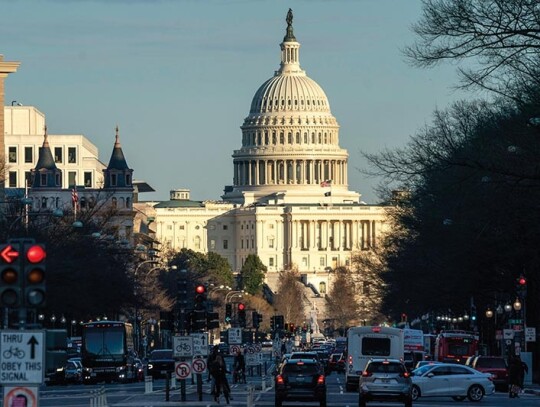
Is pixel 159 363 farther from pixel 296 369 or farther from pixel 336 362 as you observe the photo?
pixel 296 369

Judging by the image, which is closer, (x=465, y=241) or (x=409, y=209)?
(x=465, y=241)

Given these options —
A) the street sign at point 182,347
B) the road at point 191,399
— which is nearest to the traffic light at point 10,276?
the road at point 191,399

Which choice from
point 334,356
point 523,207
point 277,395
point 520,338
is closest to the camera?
point 277,395

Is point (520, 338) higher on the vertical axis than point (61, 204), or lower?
lower

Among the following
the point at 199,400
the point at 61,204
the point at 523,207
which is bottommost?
the point at 199,400

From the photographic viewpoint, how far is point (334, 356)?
4961 inches

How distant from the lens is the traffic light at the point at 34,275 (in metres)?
31.2

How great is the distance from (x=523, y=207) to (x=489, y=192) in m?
3.00

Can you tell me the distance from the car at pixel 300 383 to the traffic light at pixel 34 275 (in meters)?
28.4

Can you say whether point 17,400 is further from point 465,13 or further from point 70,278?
point 70,278

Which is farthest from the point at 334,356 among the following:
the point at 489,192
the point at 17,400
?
the point at 17,400

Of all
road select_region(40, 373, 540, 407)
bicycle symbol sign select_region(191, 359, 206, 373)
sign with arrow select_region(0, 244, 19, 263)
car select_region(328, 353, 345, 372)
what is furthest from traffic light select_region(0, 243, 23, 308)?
car select_region(328, 353, 345, 372)

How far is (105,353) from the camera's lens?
94.9 metres

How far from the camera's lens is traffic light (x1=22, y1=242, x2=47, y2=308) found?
31.2 metres
